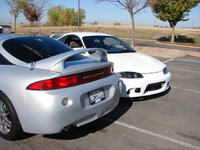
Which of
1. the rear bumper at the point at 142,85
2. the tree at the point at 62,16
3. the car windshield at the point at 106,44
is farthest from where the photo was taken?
the tree at the point at 62,16

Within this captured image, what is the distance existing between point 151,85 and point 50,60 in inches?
92.1

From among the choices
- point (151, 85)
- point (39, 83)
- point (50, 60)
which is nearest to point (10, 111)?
point (39, 83)

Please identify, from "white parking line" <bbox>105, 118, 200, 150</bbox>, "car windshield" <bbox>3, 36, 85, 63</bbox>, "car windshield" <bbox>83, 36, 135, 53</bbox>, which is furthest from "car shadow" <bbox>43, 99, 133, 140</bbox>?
"car windshield" <bbox>83, 36, 135, 53</bbox>

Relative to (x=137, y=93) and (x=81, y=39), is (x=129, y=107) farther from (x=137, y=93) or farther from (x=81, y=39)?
(x=81, y=39)

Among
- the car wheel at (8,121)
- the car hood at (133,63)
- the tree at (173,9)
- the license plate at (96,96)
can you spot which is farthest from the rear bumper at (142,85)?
the tree at (173,9)

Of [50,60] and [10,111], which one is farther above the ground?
[50,60]

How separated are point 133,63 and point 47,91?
2533mm

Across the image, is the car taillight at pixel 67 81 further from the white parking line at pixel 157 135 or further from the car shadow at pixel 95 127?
the white parking line at pixel 157 135

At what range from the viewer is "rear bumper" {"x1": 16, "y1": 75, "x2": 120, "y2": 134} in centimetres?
231

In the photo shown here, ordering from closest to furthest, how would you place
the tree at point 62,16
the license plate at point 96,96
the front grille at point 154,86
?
the license plate at point 96,96 → the front grille at point 154,86 → the tree at point 62,16

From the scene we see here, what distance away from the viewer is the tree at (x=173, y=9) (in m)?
21.9

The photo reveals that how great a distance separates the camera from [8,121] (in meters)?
2.76

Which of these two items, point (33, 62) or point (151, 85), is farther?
point (151, 85)

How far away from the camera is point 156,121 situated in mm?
3545
